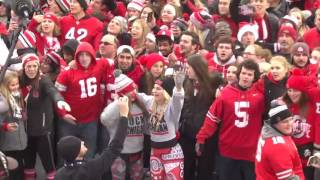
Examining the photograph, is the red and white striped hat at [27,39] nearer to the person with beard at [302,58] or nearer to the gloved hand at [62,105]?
the gloved hand at [62,105]

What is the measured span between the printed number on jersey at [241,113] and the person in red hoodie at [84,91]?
164cm

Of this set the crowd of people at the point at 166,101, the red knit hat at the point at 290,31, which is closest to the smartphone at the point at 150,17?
the crowd of people at the point at 166,101

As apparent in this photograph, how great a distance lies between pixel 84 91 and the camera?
8.27 m

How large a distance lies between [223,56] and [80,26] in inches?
97.7

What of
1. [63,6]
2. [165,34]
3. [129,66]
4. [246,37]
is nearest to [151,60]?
[129,66]

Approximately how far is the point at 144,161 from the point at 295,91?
1910mm

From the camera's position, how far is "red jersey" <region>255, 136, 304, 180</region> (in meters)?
6.40

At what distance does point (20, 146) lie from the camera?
8000mm

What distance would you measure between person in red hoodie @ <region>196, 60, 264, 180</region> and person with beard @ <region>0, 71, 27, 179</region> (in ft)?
6.33

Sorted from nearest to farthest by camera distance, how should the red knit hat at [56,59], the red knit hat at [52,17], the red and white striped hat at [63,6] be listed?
the red knit hat at [56,59]
the red knit hat at [52,17]
the red and white striped hat at [63,6]

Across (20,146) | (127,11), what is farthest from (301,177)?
(127,11)

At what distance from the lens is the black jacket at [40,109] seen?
811 centimetres

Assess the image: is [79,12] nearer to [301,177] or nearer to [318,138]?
[318,138]

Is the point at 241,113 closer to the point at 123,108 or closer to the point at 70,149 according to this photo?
the point at 123,108
